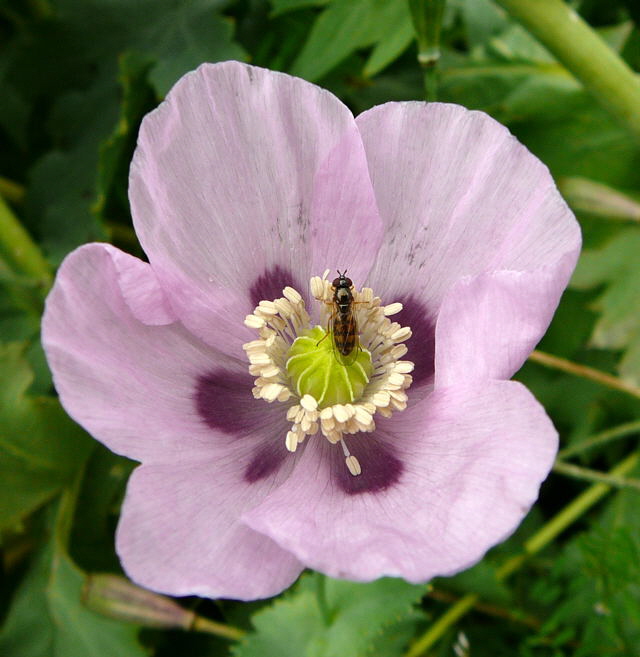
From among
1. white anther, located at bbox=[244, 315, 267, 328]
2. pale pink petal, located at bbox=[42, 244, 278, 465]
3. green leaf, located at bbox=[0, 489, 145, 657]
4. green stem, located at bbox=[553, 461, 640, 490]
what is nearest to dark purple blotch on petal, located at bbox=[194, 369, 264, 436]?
pale pink petal, located at bbox=[42, 244, 278, 465]

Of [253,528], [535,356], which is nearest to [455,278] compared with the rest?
[253,528]

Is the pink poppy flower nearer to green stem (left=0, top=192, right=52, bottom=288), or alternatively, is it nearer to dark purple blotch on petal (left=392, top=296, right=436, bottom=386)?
dark purple blotch on petal (left=392, top=296, right=436, bottom=386)

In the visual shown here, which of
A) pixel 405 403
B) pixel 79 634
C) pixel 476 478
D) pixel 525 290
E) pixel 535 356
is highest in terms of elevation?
pixel 525 290

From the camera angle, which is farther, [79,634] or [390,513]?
[79,634]

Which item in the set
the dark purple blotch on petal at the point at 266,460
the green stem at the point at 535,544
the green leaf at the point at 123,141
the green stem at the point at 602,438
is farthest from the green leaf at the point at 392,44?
the green stem at the point at 535,544

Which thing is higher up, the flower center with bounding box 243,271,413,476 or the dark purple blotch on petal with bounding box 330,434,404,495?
the flower center with bounding box 243,271,413,476

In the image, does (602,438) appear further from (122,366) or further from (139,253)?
(122,366)

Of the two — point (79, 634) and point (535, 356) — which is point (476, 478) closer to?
point (535, 356)
